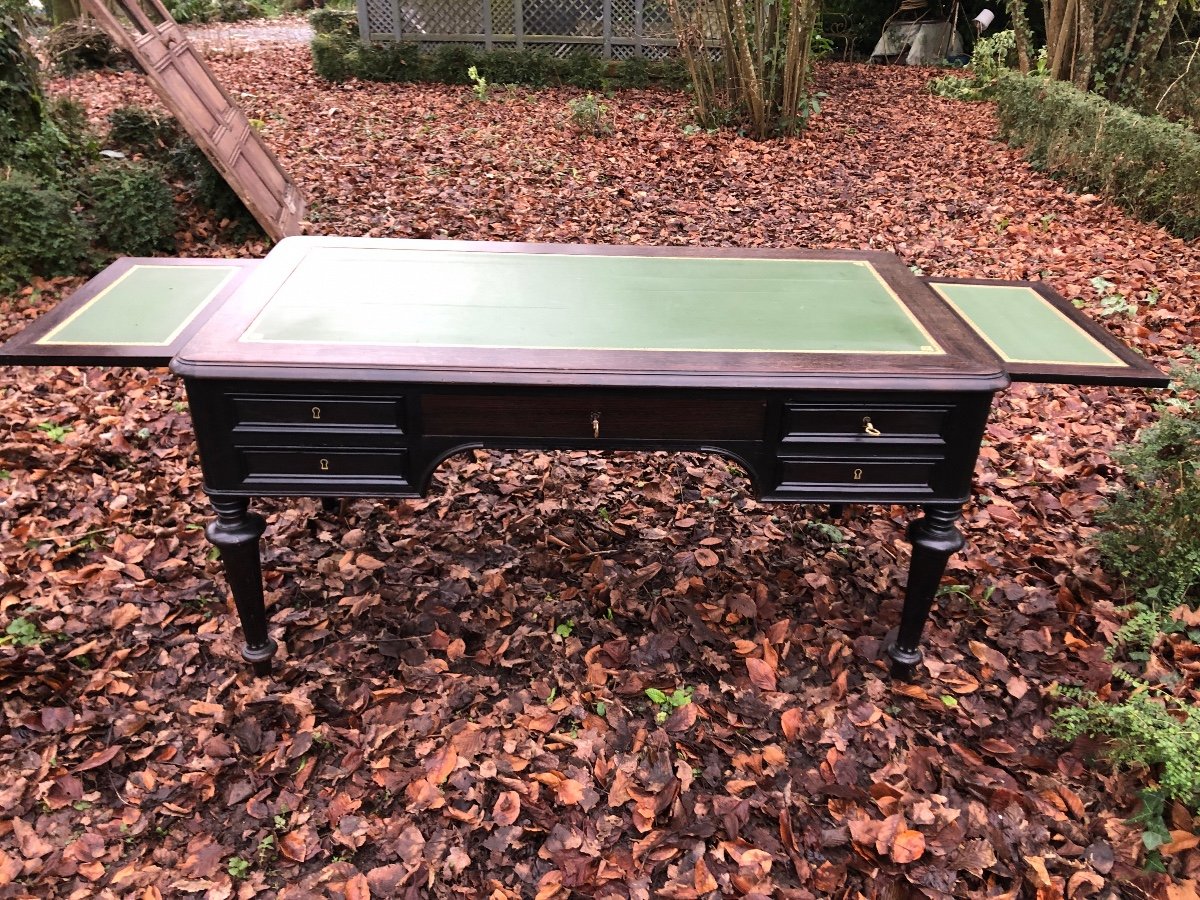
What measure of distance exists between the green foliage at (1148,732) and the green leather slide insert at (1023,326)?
0.99m

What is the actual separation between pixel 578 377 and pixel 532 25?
1109cm

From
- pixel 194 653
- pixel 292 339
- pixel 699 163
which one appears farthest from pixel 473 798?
pixel 699 163

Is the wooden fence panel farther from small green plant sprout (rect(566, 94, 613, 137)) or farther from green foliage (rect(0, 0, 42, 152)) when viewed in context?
small green plant sprout (rect(566, 94, 613, 137))

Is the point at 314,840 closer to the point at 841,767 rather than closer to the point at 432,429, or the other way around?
the point at 432,429

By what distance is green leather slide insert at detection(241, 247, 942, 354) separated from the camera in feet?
7.27

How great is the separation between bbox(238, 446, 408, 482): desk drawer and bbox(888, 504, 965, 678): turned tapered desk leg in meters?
1.54

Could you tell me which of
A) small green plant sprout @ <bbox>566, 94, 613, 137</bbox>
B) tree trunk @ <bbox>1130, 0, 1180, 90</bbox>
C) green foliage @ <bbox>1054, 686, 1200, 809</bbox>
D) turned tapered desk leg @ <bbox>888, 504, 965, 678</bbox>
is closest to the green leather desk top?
turned tapered desk leg @ <bbox>888, 504, 965, 678</bbox>

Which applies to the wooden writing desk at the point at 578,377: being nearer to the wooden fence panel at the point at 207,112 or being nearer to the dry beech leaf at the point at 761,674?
the dry beech leaf at the point at 761,674

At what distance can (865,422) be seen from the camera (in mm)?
2158

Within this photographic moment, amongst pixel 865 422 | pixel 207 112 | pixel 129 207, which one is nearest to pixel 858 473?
pixel 865 422

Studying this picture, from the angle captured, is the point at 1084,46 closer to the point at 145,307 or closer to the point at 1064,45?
the point at 1064,45

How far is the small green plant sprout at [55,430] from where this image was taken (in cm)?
372

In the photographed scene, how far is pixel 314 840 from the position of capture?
219 cm

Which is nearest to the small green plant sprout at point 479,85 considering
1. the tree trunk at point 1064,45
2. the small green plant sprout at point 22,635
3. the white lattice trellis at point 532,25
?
the white lattice trellis at point 532,25
